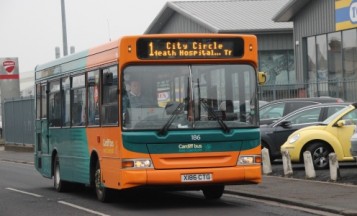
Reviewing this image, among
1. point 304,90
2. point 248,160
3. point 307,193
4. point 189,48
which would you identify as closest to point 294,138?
point 307,193

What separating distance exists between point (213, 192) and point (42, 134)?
17.8 ft

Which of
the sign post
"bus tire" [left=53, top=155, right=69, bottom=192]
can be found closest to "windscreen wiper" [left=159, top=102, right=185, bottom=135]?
"bus tire" [left=53, top=155, right=69, bottom=192]

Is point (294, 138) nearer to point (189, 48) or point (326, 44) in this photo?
point (189, 48)

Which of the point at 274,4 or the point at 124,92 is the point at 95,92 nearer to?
the point at 124,92

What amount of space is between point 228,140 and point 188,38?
1798 millimetres

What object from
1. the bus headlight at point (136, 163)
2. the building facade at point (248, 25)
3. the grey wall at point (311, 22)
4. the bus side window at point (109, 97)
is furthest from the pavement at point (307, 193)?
the building facade at point (248, 25)

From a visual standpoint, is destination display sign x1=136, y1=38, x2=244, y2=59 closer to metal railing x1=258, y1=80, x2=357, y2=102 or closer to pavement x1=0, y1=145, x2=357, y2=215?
pavement x1=0, y1=145, x2=357, y2=215

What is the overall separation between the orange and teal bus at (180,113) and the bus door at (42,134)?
4.59 m

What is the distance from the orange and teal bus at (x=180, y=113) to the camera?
13.2 m

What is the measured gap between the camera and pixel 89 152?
15312mm

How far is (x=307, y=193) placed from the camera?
15.2 metres

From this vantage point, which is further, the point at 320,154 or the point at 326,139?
the point at 320,154

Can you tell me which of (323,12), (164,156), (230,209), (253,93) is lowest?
(230,209)

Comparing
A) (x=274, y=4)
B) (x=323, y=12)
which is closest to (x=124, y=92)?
(x=323, y=12)
